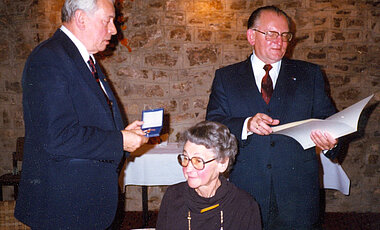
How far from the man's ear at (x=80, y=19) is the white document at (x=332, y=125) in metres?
1.16

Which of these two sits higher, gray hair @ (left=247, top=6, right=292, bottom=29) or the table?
gray hair @ (left=247, top=6, right=292, bottom=29)

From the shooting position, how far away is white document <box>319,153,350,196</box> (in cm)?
352

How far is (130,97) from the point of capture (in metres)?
4.66

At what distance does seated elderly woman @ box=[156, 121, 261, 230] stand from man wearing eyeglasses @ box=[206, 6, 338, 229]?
0.17 metres

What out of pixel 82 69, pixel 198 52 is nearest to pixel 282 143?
pixel 82 69

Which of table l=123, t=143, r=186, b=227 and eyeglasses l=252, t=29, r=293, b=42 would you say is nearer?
eyeglasses l=252, t=29, r=293, b=42

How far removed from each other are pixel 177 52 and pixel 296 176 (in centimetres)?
295

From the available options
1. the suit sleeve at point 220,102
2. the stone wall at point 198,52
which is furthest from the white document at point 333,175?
the suit sleeve at point 220,102

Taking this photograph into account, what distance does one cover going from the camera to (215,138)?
6.33 ft

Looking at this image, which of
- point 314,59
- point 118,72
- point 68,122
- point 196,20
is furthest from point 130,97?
point 68,122

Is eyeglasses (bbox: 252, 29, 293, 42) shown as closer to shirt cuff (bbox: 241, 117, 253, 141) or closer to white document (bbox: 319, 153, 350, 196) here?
shirt cuff (bbox: 241, 117, 253, 141)

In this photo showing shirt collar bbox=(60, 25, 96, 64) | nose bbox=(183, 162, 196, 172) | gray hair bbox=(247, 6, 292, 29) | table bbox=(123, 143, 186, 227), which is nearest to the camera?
shirt collar bbox=(60, 25, 96, 64)

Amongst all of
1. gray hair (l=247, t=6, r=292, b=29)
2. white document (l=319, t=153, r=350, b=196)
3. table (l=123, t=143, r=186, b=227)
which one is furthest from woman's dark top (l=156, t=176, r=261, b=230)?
white document (l=319, t=153, r=350, b=196)

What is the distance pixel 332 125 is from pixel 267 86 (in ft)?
1.78
